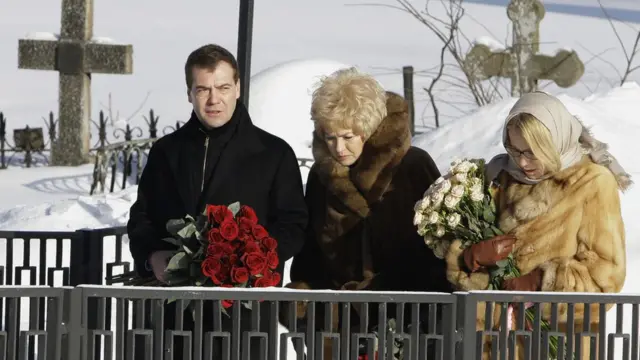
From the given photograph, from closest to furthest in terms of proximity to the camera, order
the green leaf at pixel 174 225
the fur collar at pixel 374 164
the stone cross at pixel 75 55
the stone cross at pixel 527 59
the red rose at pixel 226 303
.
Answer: the red rose at pixel 226 303
the green leaf at pixel 174 225
the fur collar at pixel 374 164
the stone cross at pixel 527 59
the stone cross at pixel 75 55

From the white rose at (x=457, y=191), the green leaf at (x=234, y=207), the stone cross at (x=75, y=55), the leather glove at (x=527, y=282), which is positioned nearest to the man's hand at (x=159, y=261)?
the green leaf at (x=234, y=207)

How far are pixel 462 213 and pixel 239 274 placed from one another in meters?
0.77

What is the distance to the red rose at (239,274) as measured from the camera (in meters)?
4.14

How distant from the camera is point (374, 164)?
184 inches

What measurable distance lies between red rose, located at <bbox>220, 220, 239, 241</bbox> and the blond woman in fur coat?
758mm

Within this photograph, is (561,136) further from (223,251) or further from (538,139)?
(223,251)

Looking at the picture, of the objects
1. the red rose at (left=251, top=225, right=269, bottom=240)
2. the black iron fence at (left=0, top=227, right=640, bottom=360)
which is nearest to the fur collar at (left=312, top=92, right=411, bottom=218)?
the red rose at (left=251, top=225, right=269, bottom=240)

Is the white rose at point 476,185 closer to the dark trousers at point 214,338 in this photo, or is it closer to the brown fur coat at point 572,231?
the brown fur coat at point 572,231

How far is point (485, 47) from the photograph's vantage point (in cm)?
1380

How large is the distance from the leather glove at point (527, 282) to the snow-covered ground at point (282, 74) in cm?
259

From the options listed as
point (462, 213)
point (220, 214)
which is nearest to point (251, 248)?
point (220, 214)

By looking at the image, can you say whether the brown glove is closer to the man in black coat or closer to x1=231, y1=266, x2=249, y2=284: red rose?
the man in black coat

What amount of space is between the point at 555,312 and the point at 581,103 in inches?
267

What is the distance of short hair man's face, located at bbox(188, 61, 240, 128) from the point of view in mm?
4492
